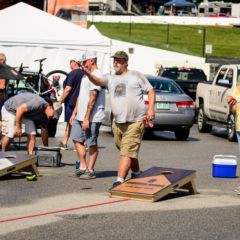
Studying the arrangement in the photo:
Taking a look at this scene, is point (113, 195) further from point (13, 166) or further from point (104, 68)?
point (104, 68)

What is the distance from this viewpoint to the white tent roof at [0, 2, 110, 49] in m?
25.3

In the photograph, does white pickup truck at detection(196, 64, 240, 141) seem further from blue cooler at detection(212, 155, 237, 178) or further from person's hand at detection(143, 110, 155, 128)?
person's hand at detection(143, 110, 155, 128)

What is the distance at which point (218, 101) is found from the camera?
23.7 m

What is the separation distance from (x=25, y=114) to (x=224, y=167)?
3.22 m

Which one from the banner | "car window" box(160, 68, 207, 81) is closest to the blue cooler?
the banner

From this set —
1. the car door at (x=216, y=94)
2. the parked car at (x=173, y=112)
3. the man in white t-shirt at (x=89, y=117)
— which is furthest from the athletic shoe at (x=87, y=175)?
the car door at (x=216, y=94)

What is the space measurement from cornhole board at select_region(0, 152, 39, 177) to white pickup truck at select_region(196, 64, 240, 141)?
926cm

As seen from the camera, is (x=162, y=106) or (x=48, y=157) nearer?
(x=48, y=157)

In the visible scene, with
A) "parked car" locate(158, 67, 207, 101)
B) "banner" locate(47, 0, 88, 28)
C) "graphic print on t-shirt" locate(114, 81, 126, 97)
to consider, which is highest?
"banner" locate(47, 0, 88, 28)

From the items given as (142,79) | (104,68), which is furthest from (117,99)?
(104,68)

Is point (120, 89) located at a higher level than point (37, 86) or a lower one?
higher

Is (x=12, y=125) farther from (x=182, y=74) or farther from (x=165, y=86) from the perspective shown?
(x=182, y=74)

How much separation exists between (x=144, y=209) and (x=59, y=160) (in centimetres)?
452

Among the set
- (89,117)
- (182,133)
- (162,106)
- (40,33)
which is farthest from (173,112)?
(89,117)
